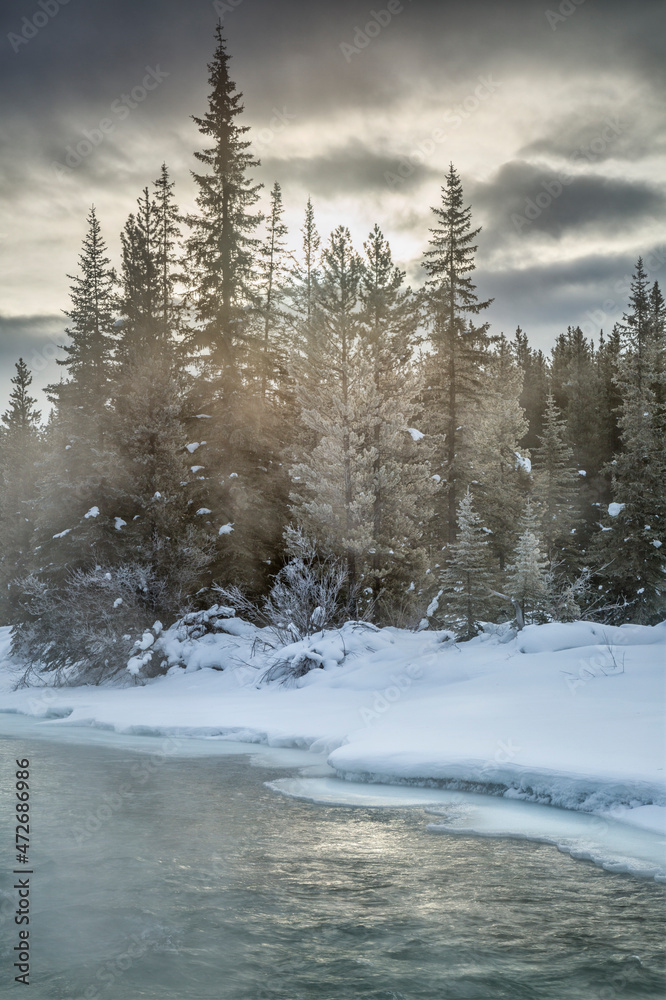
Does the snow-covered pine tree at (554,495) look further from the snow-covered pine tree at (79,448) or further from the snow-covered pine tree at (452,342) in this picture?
the snow-covered pine tree at (79,448)

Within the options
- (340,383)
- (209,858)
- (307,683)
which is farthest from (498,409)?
(209,858)

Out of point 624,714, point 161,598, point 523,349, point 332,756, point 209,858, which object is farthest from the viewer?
point 523,349

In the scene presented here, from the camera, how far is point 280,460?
97.0 feet

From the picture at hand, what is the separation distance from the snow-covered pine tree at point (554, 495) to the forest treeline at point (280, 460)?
1749mm

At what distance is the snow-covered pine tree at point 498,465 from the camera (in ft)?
101

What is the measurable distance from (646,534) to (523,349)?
153 ft


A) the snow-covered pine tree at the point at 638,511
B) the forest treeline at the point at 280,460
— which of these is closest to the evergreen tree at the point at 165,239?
the forest treeline at the point at 280,460

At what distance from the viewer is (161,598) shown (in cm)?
2423

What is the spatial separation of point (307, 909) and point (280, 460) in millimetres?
24271

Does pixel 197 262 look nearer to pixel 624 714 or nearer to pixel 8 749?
pixel 8 749

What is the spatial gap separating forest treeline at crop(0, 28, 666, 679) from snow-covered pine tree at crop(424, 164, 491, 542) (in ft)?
0.32

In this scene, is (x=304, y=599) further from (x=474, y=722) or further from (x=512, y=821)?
(x=512, y=821)

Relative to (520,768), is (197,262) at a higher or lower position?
higher

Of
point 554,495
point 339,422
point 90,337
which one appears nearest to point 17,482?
point 90,337
